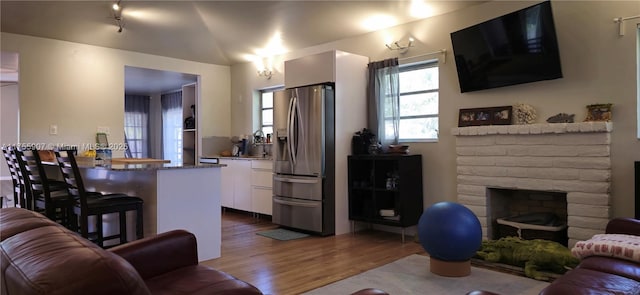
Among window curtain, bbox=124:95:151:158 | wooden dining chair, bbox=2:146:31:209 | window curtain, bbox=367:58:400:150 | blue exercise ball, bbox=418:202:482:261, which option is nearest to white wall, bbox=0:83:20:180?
window curtain, bbox=124:95:151:158

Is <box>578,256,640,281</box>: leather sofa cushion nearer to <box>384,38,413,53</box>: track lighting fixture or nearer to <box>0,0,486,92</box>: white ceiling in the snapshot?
<box>0,0,486,92</box>: white ceiling

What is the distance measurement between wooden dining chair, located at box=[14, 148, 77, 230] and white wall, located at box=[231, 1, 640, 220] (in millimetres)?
3468

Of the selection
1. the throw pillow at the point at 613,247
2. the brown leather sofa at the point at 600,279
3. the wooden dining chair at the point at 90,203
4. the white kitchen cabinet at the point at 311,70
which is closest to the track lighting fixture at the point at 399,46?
the white kitchen cabinet at the point at 311,70

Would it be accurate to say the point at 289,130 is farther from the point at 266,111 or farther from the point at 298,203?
the point at 266,111

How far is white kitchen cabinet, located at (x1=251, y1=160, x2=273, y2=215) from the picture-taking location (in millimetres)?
5547

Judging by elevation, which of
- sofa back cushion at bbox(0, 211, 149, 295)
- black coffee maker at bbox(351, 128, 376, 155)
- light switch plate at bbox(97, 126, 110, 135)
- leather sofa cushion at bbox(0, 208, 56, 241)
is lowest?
sofa back cushion at bbox(0, 211, 149, 295)

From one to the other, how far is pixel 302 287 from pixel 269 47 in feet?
13.3

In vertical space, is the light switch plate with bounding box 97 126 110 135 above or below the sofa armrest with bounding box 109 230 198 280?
above

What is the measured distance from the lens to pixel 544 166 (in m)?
3.57

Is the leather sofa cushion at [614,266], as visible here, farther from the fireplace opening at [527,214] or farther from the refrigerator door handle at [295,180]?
the refrigerator door handle at [295,180]

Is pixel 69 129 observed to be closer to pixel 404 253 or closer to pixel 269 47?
pixel 269 47

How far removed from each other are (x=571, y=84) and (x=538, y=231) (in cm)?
131

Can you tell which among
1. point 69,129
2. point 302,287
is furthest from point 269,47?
point 302,287

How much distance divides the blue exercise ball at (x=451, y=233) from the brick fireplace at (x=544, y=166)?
949 mm
